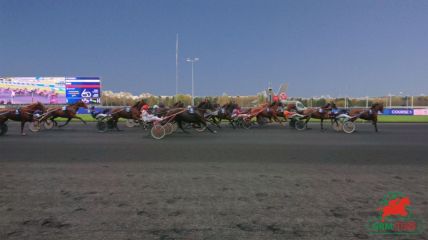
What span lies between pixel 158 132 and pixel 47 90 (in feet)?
113

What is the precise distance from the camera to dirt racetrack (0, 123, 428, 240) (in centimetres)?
405

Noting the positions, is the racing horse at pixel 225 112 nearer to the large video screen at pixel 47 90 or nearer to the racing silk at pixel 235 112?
the racing silk at pixel 235 112

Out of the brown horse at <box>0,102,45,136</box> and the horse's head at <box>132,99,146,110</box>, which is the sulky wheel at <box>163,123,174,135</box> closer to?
the horse's head at <box>132,99,146,110</box>

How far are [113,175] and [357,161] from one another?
5.88 metres

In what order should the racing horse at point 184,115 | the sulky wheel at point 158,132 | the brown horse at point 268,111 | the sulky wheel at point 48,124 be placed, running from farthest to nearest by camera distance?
the brown horse at point 268,111 → the sulky wheel at point 48,124 → the racing horse at point 184,115 → the sulky wheel at point 158,132

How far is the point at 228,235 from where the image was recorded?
386 cm

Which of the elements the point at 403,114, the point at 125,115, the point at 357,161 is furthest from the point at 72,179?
the point at 403,114

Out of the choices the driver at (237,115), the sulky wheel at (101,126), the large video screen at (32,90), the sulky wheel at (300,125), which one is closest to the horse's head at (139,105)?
the sulky wheel at (101,126)

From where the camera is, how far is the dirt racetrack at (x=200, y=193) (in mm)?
4055

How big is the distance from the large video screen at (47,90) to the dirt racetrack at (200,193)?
35089 millimetres

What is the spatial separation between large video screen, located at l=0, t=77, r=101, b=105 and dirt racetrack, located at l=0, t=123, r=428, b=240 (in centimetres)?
3509

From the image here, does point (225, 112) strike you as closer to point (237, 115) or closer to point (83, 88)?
point (237, 115)

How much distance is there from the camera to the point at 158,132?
14.9 meters

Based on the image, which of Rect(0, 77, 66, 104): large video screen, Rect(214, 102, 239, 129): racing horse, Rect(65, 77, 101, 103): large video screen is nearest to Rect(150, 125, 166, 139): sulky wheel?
Rect(214, 102, 239, 129): racing horse
